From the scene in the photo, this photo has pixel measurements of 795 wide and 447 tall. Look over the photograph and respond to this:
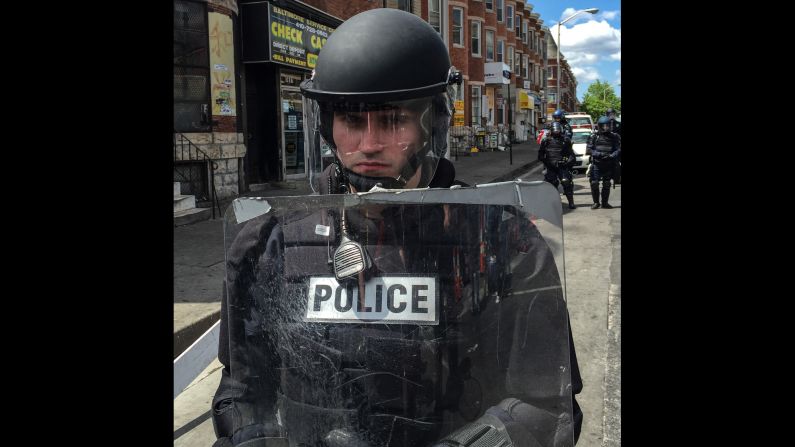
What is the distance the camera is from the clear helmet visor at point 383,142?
5.36 feet

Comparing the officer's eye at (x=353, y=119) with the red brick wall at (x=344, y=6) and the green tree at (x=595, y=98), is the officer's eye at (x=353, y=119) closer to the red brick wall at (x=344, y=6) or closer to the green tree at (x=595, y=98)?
the red brick wall at (x=344, y=6)

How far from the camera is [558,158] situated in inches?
466

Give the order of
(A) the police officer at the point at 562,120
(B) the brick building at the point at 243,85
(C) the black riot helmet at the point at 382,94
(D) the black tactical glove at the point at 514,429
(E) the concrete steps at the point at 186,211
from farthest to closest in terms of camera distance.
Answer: (A) the police officer at the point at 562,120, (B) the brick building at the point at 243,85, (E) the concrete steps at the point at 186,211, (C) the black riot helmet at the point at 382,94, (D) the black tactical glove at the point at 514,429

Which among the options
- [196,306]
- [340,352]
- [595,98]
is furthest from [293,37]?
[595,98]

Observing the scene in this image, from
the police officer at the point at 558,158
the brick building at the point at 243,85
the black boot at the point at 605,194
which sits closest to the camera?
the black boot at the point at 605,194

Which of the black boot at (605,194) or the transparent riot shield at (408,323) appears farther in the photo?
the black boot at (605,194)

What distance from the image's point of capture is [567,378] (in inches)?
46.8

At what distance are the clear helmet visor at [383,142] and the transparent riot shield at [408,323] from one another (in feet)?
1.31

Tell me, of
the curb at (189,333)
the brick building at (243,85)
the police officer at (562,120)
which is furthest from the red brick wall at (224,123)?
the curb at (189,333)

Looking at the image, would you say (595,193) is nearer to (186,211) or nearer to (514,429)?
(186,211)

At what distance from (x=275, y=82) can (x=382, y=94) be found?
13.3 meters

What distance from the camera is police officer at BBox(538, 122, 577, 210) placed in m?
11.8
